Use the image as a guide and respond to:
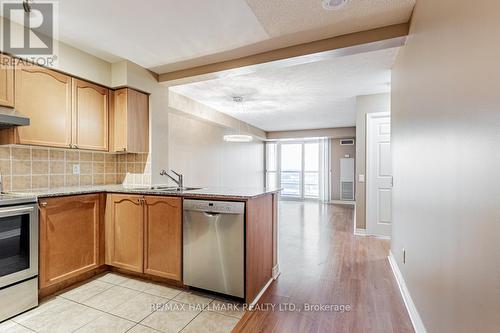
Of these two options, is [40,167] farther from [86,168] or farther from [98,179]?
[98,179]

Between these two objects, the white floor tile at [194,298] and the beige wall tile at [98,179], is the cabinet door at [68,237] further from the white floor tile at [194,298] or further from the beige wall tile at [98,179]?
the white floor tile at [194,298]

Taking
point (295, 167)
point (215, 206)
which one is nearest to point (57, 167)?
point (215, 206)

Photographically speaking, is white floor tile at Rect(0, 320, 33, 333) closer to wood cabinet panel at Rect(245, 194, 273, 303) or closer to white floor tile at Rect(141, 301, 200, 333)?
white floor tile at Rect(141, 301, 200, 333)

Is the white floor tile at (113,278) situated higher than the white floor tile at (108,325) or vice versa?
the white floor tile at (108,325)

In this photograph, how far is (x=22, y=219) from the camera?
197 centimetres

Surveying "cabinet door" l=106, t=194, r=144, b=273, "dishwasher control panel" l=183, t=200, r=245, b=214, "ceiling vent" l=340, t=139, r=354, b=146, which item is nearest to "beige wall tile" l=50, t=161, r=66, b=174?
"cabinet door" l=106, t=194, r=144, b=273

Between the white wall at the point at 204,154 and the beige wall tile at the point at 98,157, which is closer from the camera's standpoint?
the beige wall tile at the point at 98,157

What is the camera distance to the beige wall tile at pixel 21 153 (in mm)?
2402

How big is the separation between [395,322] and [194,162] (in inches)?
158

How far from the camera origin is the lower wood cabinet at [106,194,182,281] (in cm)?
237

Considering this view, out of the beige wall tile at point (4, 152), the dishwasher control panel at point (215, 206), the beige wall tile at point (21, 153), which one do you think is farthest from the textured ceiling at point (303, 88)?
the beige wall tile at point (4, 152)

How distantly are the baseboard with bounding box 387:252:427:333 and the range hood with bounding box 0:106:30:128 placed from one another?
3498mm

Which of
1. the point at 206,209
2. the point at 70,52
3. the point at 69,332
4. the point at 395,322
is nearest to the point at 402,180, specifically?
the point at 395,322

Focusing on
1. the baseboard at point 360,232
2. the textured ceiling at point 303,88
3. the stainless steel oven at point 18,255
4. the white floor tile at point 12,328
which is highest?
the textured ceiling at point 303,88
